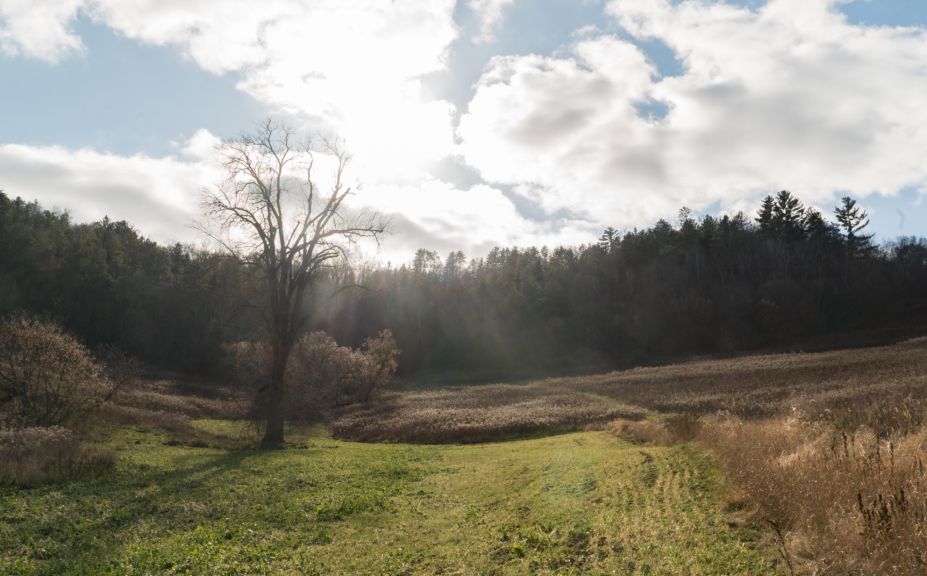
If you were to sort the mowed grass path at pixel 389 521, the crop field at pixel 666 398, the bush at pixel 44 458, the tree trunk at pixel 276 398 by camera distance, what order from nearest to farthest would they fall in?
the mowed grass path at pixel 389 521 < the bush at pixel 44 458 < the tree trunk at pixel 276 398 < the crop field at pixel 666 398

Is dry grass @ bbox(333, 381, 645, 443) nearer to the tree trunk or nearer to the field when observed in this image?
the field

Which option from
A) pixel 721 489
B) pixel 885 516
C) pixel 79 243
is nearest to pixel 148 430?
pixel 721 489

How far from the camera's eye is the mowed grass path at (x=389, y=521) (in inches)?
408

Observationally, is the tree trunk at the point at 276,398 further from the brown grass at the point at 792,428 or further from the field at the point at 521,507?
the brown grass at the point at 792,428

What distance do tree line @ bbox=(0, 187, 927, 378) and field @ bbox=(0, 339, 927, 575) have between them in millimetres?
70400

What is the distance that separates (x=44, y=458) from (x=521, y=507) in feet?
51.5

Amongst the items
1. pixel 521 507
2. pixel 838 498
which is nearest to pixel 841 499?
pixel 838 498

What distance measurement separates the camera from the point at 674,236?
121 meters

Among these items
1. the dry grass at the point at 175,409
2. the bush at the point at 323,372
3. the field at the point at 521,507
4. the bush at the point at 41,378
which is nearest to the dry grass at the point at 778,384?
the field at the point at 521,507

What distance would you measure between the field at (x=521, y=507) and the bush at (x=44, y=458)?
0.75m

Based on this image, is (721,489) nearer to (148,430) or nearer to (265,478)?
(265,478)

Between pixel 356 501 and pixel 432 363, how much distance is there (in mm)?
96132

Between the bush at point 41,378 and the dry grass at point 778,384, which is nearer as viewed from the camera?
the bush at point 41,378

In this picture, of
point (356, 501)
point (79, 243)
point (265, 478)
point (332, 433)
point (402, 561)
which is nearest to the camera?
point (402, 561)
